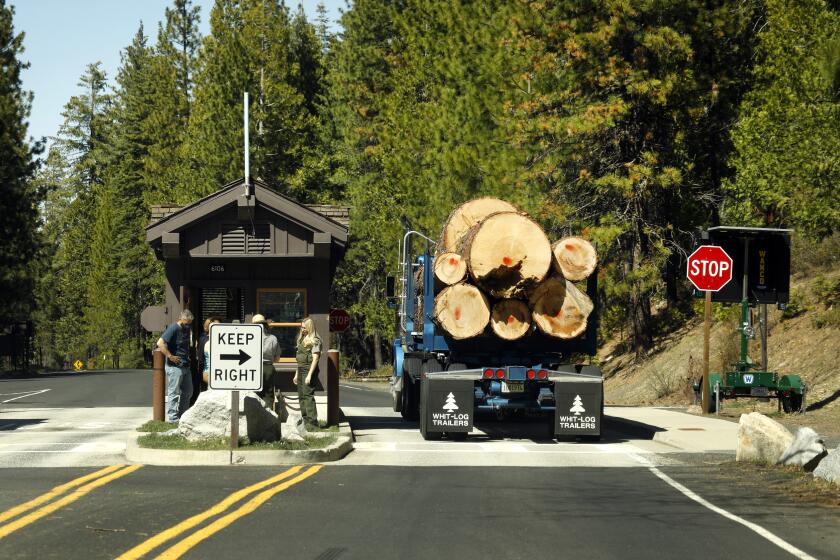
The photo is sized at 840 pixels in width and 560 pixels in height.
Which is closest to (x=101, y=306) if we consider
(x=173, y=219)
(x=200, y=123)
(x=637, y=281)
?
(x=200, y=123)

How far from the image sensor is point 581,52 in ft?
120

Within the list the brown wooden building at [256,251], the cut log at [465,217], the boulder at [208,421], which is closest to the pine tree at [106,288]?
the brown wooden building at [256,251]

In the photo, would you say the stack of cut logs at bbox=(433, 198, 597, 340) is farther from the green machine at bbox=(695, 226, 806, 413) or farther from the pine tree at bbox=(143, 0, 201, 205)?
the pine tree at bbox=(143, 0, 201, 205)

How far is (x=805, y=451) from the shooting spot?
16016mm

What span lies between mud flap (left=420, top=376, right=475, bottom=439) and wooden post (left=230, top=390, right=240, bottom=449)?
13.5ft

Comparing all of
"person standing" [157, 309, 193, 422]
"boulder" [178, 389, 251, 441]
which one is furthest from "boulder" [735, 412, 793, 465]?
"person standing" [157, 309, 193, 422]

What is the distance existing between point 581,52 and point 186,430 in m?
22.3

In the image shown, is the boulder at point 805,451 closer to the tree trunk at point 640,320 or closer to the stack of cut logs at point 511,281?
the stack of cut logs at point 511,281

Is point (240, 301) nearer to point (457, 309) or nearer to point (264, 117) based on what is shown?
point (457, 309)

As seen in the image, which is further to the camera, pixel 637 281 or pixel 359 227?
pixel 359 227

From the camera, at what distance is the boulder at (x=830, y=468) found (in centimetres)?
1462

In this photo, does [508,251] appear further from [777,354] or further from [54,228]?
[54,228]

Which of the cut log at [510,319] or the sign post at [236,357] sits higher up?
the cut log at [510,319]

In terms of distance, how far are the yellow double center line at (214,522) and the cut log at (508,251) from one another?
616 cm
